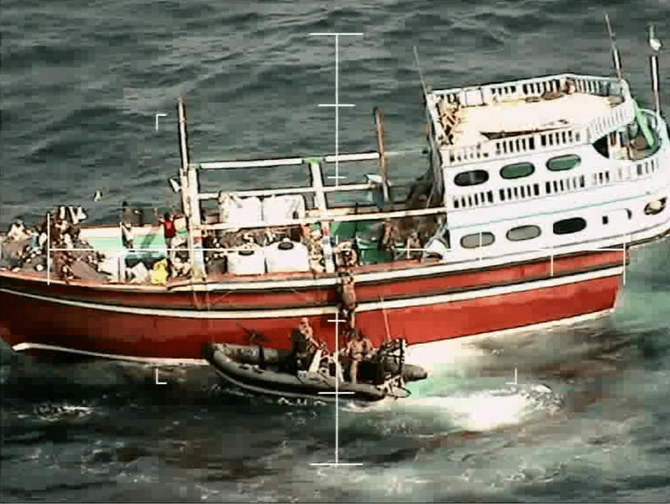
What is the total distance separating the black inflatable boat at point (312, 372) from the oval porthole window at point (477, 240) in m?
3.80

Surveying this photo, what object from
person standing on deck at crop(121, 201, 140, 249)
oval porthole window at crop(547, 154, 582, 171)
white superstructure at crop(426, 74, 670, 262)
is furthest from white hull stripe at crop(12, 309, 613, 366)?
oval porthole window at crop(547, 154, 582, 171)

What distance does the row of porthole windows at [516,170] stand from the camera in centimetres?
5912

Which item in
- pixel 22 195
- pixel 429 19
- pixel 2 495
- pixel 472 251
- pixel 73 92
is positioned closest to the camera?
pixel 2 495

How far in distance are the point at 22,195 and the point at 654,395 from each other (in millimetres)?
24221

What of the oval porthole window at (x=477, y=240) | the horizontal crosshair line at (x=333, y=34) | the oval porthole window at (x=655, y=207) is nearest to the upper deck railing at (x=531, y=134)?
the oval porthole window at (x=477, y=240)

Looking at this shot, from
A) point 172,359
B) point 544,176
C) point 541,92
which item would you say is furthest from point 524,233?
point 172,359

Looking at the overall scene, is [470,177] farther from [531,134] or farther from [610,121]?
[610,121]

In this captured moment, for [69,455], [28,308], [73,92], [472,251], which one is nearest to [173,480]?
[69,455]

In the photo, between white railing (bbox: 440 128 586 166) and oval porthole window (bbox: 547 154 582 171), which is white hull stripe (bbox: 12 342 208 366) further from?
oval porthole window (bbox: 547 154 582 171)

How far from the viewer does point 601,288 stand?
2418 inches

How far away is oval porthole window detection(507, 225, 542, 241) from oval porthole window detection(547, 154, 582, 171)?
1934mm

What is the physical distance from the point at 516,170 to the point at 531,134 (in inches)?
46.4

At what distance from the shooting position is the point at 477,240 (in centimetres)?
5969

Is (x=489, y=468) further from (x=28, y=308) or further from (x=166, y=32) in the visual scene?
(x=166, y=32)
